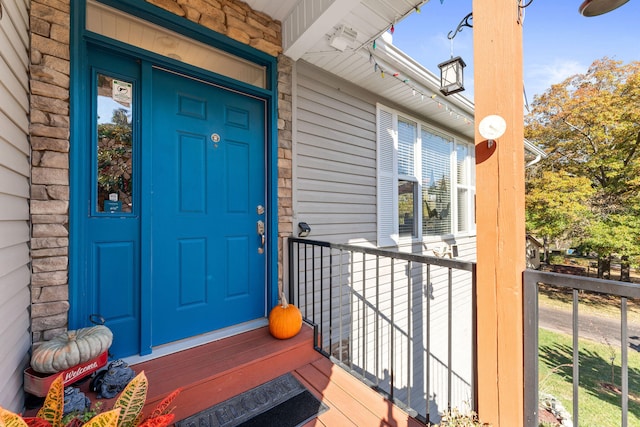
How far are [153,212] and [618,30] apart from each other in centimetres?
1100

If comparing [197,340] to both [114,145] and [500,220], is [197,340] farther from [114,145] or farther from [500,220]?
[500,220]

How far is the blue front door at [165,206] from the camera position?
175 centimetres

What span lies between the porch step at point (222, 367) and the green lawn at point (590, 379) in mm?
3252

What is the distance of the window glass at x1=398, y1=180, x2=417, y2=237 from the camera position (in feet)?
13.4

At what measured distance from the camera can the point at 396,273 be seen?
3.88 m

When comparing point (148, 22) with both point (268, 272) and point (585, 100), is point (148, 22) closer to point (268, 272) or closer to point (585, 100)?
point (268, 272)

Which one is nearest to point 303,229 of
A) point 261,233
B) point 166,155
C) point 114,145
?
point 261,233

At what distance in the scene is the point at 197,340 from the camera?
2.06 m

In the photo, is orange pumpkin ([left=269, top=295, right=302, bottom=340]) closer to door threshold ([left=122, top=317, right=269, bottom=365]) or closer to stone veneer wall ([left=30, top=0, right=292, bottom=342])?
door threshold ([left=122, top=317, right=269, bottom=365])

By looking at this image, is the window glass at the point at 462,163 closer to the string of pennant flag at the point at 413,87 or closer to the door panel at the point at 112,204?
the string of pennant flag at the point at 413,87

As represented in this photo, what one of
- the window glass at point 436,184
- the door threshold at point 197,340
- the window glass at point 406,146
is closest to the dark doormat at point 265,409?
the door threshold at point 197,340

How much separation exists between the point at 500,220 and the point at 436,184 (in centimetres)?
381

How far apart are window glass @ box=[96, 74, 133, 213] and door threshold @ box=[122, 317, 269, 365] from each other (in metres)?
0.97

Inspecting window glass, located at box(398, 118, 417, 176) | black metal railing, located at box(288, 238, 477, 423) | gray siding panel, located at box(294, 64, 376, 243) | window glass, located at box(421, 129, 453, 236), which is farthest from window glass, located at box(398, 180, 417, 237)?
gray siding panel, located at box(294, 64, 376, 243)
